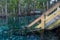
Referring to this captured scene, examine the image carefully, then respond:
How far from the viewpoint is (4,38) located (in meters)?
8.55

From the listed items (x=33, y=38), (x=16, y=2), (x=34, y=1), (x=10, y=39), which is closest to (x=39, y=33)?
(x=33, y=38)

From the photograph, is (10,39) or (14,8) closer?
(10,39)

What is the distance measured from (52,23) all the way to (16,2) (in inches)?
970

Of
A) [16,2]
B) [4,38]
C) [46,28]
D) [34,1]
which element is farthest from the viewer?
[34,1]

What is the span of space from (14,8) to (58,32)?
26.3 meters

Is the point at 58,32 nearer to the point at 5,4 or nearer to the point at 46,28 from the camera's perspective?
the point at 46,28

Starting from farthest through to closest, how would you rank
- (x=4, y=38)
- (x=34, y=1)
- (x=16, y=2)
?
(x=34, y=1) < (x=16, y=2) < (x=4, y=38)

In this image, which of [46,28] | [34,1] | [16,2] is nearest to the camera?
[46,28]

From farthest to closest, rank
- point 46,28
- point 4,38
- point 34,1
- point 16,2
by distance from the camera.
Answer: point 34,1 < point 16,2 < point 4,38 < point 46,28

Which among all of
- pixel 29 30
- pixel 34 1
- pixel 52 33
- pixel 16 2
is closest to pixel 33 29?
pixel 29 30

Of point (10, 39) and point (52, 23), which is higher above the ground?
point (52, 23)

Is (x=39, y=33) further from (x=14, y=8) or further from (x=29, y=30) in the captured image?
(x=14, y=8)

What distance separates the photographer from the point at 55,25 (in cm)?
805

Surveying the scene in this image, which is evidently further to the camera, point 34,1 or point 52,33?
point 34,1
